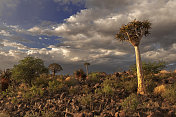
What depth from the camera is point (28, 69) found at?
687 inches

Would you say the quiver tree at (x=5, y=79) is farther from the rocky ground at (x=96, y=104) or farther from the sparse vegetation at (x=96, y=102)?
the sparse vegetation at (x=96, y=102)

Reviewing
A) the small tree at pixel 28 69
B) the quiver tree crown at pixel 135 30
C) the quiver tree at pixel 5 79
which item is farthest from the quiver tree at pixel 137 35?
the quiver tree at pixel 5 79

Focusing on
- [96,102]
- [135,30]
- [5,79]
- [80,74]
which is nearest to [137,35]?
[135,30]

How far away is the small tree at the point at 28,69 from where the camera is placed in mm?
17125

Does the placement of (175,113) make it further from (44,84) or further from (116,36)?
(44,84)

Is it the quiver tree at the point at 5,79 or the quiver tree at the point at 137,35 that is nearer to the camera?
the quiver tree at the point at 137,35

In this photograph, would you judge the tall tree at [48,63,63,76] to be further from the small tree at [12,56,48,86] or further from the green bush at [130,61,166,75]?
the green bush at [130,61,166,75]

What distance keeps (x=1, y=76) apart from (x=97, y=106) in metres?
16.3

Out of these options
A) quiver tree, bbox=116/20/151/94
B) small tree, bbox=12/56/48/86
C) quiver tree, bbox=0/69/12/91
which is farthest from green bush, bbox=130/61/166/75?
quiver tree, bbox=0/69/12/91

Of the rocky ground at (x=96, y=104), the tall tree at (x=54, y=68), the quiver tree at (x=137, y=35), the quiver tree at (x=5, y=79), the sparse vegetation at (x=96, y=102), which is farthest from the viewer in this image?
the tall tree at (x=54, y=68)

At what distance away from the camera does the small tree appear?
17.1 meters

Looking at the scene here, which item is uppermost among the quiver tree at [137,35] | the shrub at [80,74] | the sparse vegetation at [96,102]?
the quiver tree at [137,35]

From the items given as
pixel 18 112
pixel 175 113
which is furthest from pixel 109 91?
pixel 18 112

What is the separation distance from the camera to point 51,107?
1072 centimetres
